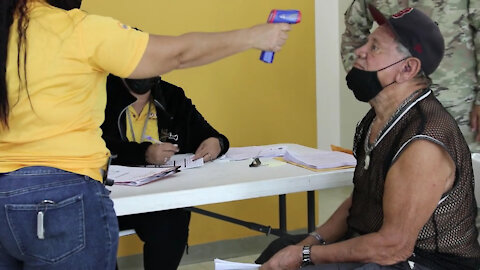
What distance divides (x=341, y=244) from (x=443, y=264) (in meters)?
0.27

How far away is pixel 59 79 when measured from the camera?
49.4 inches

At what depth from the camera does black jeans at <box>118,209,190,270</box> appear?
95.1 inches

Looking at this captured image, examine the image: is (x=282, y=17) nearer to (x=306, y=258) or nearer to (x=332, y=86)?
(x=306, y=258)

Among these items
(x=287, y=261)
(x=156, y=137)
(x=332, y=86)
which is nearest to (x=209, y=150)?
(x=156, y=137)

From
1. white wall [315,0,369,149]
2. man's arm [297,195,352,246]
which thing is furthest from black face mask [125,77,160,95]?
white wall [315,0,369,149]

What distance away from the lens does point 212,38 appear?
139cm

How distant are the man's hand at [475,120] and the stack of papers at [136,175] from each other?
123cm

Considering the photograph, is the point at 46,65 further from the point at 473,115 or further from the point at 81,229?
the point at 473,115

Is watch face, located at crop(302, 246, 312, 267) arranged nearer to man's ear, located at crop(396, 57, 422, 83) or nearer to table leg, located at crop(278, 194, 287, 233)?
Answer: man's ear, located at crop(396, 57, 422, 83)

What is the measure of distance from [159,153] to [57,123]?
110 cm

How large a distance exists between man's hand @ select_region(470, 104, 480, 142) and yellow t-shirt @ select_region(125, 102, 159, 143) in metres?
1.30

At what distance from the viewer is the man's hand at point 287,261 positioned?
5.88ft

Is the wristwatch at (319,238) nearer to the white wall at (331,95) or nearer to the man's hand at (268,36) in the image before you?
the man's hand at (268,36)

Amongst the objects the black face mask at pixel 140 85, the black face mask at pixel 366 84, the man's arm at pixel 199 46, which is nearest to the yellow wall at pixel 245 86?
the black face mask at pixel 140 85
